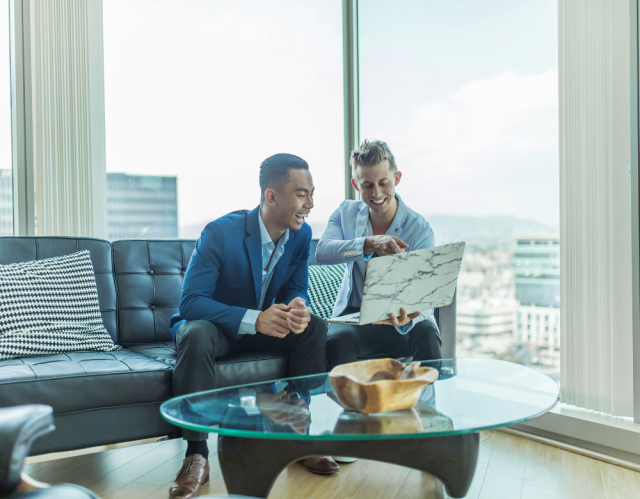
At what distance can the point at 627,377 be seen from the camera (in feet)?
6.50

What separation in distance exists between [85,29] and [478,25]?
1957 millimetres

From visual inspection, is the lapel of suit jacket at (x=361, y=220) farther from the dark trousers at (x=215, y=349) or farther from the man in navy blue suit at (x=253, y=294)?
the dark trousers at (x=215, y=349)

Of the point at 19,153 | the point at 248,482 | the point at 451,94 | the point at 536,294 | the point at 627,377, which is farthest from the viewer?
the point at 451,94

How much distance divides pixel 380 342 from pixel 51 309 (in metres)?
1.22

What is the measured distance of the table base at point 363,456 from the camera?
3.83ft

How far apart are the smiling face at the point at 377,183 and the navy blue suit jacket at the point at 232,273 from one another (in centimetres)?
29

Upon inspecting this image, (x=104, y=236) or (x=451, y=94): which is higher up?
(x=451, y=94)

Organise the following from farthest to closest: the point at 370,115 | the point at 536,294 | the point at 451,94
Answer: the point at 370,115
the point at 451,94
the point at 536,294

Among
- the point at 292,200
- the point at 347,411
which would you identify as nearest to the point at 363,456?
the point at 347,411

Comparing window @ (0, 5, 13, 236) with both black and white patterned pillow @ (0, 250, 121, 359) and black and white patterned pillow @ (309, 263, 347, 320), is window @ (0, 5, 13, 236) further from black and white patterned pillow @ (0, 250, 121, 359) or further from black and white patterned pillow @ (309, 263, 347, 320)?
black and white patterned pillow @ (309, 263, 347, 320)

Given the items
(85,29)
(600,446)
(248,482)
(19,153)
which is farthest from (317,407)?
(85,29)

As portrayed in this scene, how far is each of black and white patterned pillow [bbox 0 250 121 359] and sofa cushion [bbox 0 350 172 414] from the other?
0.31 ft

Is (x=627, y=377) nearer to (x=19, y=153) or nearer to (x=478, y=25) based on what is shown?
(x=478, y=25)

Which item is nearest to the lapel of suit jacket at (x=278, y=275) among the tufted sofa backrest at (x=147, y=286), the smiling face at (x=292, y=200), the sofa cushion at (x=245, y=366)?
the smiling face at (x=292, y=200)
